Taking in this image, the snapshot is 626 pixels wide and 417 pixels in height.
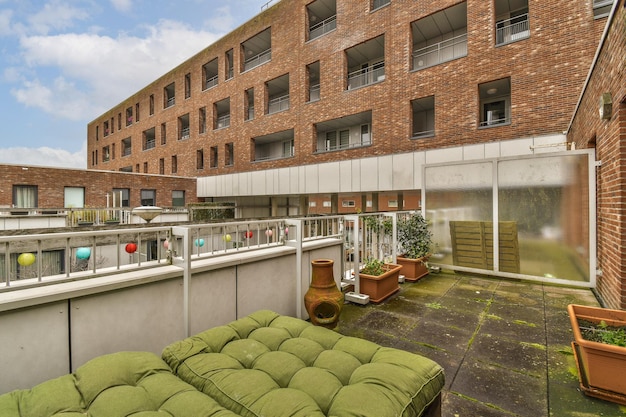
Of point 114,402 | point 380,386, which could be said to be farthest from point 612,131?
point 114,402

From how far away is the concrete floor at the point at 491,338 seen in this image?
259 cm

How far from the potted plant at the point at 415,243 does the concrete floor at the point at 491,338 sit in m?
0.56

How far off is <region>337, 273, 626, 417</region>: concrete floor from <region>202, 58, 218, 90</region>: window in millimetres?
20491

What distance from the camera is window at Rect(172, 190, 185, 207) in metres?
21.5

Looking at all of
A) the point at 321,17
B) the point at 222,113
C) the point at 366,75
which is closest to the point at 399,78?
the point at 366,75

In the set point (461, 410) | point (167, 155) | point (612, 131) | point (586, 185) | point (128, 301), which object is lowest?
point (461, 410)

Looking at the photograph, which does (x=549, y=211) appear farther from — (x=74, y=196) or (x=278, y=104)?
(x=74, y=196)

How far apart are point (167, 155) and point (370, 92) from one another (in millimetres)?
18084

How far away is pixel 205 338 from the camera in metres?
2.58

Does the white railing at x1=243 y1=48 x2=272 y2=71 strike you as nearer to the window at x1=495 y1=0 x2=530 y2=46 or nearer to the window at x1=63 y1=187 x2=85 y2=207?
the window at x1=495 y1=0 x2=530 y2=46

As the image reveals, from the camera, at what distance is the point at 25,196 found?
16.6m

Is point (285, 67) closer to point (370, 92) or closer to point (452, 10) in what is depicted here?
point (370, 92)

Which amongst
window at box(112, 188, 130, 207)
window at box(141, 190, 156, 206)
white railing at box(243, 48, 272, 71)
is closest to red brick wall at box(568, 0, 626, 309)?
white railing at box(243, 48, 272, 71)

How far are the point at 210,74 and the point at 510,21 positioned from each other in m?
18.7
